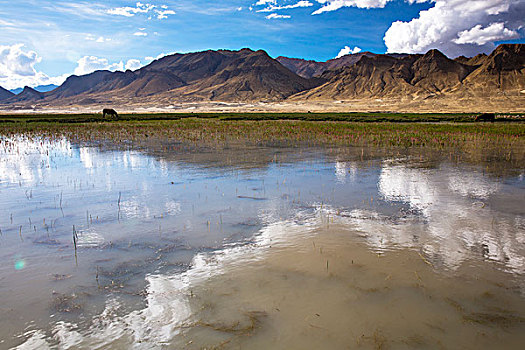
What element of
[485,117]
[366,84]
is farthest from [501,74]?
[485,117]

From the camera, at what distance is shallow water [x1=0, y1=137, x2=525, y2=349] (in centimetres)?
384

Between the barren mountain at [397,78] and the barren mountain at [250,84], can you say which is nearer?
the barren mountain at [397,78]

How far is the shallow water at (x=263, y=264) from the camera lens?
3842mm

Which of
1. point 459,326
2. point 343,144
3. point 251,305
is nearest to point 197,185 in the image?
point 251,305

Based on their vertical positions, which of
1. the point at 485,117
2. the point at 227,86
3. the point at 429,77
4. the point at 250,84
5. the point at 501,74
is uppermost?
the point at 250,84

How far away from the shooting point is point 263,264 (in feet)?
17.6

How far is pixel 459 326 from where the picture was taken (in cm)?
388

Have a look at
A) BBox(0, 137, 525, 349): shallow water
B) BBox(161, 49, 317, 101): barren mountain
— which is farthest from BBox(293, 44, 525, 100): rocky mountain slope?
BBox(0, 137, 525, 349): shallow water

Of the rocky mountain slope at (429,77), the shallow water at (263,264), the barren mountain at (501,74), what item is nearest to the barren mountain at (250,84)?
the rocky mountain slope at (429,77)

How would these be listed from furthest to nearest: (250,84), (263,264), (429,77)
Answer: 1. (250,84)
2. (429,77)
3. (263,264)

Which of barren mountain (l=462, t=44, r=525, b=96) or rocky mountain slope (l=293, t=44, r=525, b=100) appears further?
rocky mountain slope (l=293, t=44, r=525, b=100)

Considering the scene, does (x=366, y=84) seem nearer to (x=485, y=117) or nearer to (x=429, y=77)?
→ (x=429, y=77)

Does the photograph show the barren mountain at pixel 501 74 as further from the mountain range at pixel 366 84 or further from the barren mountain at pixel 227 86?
the barren mountain at pixel 227 86

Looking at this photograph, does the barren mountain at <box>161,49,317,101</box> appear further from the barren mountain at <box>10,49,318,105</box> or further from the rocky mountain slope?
the rocky mountain slope
